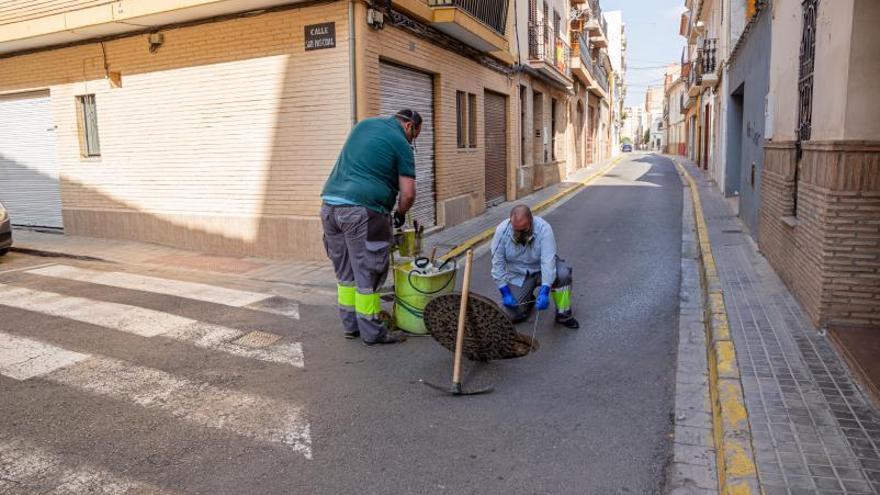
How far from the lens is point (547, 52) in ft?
67.9

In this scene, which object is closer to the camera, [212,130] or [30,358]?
[30,358]

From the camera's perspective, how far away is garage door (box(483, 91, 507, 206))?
53.8 feet

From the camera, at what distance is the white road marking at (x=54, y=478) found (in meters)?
3.38

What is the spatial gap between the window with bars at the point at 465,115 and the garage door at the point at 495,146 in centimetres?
102

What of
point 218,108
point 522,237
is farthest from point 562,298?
point 218,108

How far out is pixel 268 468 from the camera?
361 cm

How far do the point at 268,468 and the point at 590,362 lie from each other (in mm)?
2757

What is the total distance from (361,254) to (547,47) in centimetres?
1688

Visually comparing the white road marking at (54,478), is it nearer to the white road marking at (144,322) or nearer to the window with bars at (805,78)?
the white road marking at (144,322)

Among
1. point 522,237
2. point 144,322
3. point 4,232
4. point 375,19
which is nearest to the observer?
point 522,237

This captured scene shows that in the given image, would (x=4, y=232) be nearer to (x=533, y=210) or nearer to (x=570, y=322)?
(x=570, y=322)

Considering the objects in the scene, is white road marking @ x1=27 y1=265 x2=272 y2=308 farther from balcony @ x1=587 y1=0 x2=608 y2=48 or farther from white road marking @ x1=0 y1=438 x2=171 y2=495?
balcony @ x1=587 y1=0 x2=608 y2=48

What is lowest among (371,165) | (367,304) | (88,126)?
(367,304)

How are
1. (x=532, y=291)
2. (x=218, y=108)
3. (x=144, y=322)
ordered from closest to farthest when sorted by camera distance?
1. (x=532, y=291)
2. (x=144, y=322)
3. (x=218, y=108)
